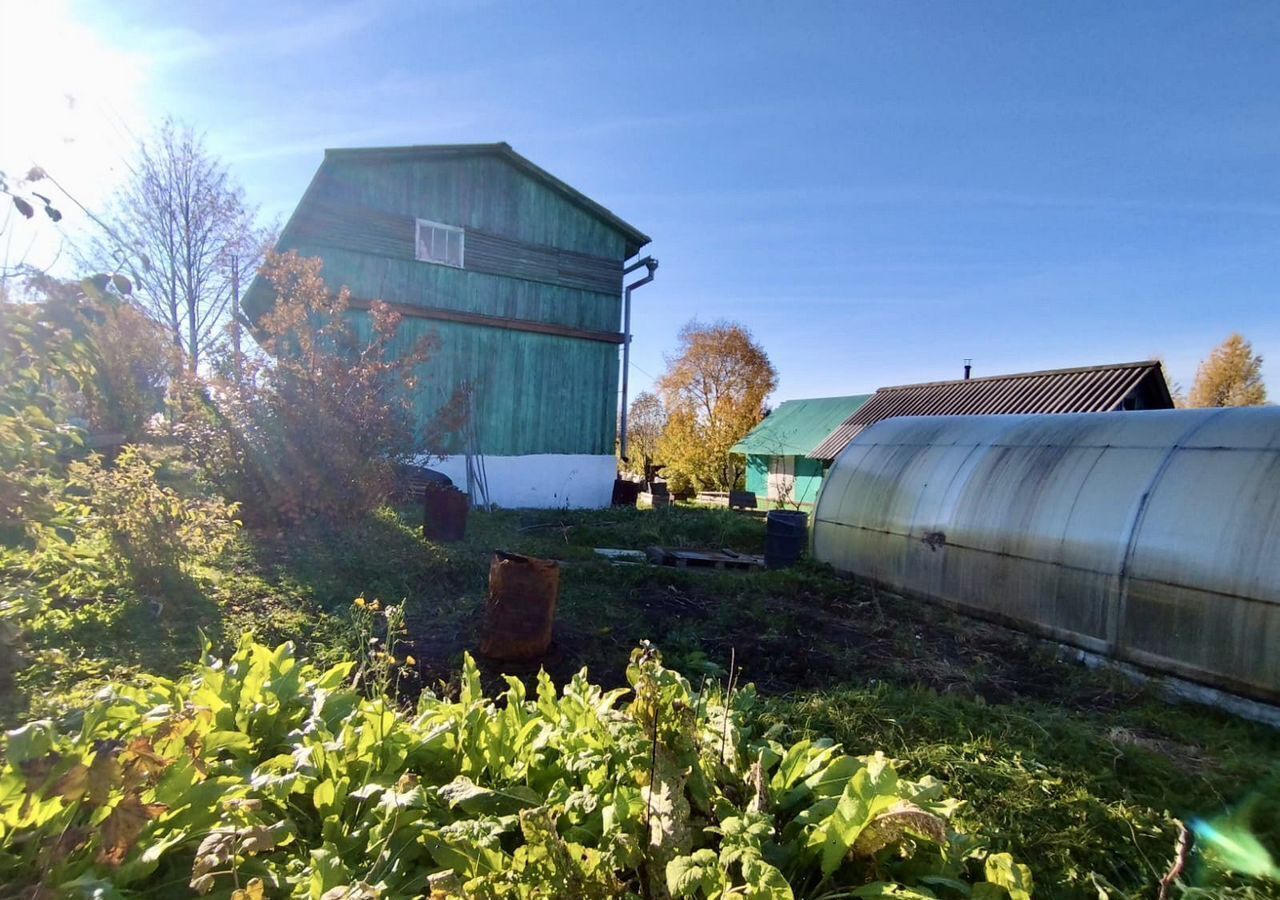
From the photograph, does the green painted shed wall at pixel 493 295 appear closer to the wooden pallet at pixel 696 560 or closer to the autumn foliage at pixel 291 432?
the autumn foliage at pixel 291 432

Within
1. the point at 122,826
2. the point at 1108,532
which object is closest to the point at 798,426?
the point at 1108,532

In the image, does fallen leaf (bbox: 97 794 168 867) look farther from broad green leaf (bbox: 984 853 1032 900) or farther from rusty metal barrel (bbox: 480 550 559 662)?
rusty metal barrel (bbox: 480 550 559 662)

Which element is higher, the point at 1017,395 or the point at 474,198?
the point at 474,198

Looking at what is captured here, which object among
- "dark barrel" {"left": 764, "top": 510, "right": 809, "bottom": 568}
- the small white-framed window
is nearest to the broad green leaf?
"dark barrel" {"left": 764, "top": 510, "right": 809, "bottom": 568}

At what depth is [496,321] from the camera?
12953 millimetres

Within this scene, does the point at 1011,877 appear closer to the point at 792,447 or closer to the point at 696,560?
the point at 696,560

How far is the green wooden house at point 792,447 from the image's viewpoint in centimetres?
2500

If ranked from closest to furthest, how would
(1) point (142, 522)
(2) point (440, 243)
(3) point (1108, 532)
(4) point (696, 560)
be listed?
1. (1) point (142, 522)
2. (3) point (1108, 532)
3. (4) point (696, 560)
4. (2) point (440, 243)

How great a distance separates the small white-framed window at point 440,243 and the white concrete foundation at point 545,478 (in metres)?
3.95

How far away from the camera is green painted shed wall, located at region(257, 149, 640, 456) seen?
11.6 meters

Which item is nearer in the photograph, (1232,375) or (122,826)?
(122,826)

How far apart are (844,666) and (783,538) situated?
415 cm

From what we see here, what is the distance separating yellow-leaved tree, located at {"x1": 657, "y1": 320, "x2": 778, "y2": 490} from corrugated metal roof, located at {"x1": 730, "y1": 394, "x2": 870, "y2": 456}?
904 millimetres

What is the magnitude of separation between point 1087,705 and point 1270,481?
199 centimetres
